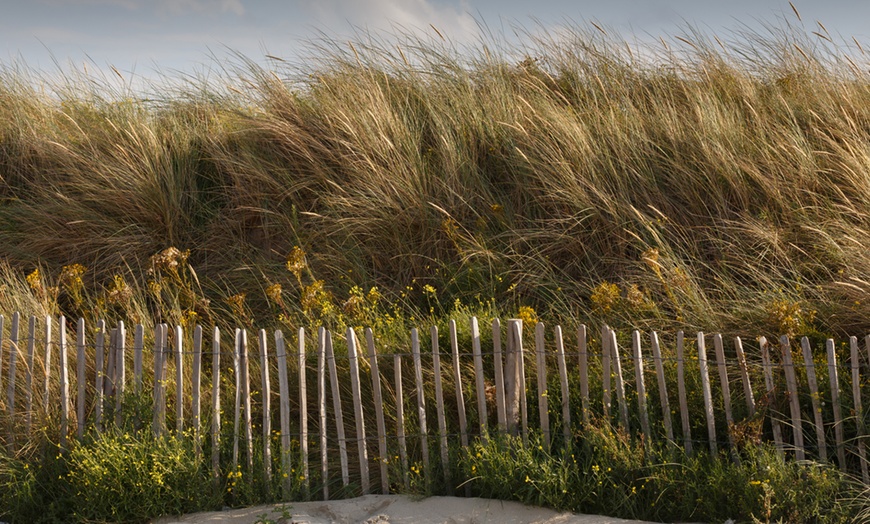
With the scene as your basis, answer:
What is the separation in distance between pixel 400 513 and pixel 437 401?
60 centimetres

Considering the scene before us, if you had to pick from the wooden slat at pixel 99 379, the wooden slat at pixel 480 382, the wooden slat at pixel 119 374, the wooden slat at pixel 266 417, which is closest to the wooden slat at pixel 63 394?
the wooden slat at pixel 99 379

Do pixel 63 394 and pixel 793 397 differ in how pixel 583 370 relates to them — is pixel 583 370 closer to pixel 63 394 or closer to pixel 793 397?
pixel 793 397

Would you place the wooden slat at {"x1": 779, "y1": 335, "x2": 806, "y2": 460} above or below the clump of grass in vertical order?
above

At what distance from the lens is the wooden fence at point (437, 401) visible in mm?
4383

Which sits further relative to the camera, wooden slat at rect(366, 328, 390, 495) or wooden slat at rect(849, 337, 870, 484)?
wooden slat at rect(366, 328, 390, 495)

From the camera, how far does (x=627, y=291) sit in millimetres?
5539

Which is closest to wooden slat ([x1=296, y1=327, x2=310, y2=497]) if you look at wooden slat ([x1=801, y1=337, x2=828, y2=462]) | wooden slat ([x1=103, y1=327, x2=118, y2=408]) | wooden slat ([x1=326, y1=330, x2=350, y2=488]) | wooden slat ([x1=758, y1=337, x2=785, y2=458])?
wooden slat ([x1=326, y1=330, x2=350, y2=488])

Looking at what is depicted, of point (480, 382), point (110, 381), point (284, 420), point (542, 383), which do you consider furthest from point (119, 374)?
point (542, 383)

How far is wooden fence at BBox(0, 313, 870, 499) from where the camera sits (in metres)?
4.38

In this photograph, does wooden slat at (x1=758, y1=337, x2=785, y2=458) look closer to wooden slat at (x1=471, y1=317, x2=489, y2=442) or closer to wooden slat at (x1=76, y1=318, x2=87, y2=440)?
wooden slat at (x1=471, y1=317, x2=489, y2=442)

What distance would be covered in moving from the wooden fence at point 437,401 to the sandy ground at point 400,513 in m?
0.16

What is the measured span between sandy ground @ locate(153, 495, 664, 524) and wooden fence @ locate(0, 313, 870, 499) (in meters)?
0.16

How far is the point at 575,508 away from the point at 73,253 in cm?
506

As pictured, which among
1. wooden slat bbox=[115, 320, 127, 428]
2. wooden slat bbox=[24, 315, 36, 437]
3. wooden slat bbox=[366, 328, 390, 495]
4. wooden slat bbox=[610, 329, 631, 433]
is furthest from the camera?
wooden slat bbox=[24, 315, 36, 437]
